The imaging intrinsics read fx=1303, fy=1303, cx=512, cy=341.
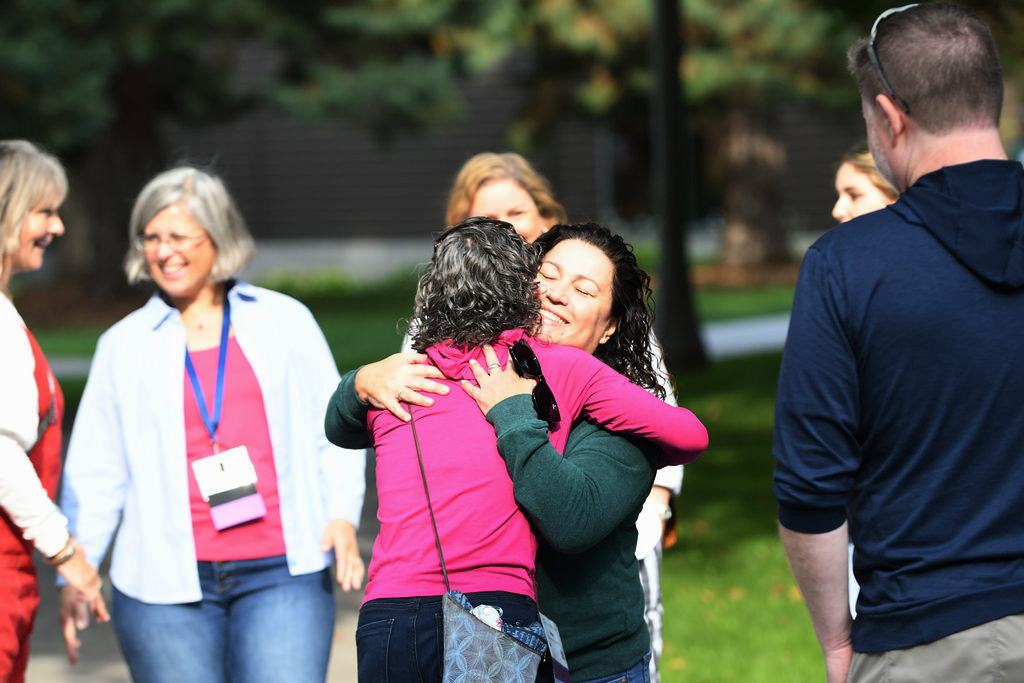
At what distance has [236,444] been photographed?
377cm

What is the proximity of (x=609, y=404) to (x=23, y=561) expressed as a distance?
1683mm

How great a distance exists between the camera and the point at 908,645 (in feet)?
7.44

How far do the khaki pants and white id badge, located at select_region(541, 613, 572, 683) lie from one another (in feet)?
2.09

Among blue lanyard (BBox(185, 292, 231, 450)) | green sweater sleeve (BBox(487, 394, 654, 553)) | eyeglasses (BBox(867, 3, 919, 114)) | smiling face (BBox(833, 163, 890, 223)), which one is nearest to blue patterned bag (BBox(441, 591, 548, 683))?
green sweater sleeve (BBox(487, 394, 654, 553))

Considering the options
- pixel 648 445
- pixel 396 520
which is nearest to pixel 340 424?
pixel 396 520

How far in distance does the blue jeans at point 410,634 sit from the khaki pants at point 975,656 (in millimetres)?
714

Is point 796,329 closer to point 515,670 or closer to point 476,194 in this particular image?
point 515,670

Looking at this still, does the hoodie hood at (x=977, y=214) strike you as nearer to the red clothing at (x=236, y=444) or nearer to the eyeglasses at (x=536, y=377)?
the eyeglasses at (x=536, y=377)

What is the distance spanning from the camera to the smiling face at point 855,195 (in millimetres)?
3906

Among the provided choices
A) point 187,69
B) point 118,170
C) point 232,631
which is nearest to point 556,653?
point 232,631

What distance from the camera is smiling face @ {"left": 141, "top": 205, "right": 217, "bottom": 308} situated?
3920 mm

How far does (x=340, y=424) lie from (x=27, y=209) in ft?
4.28

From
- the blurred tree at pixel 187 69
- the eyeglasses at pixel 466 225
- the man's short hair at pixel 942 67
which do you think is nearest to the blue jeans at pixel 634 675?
the eyeglasses at pixel 466 225

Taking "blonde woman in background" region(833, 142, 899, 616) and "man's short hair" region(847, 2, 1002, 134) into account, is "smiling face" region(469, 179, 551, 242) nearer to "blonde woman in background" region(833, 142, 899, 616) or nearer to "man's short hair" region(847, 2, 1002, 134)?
"blonde woman in background" region(833, 142, 899, 616)
